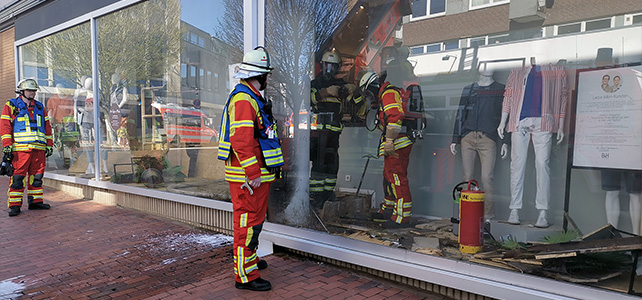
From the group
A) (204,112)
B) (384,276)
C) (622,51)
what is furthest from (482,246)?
(204,112)

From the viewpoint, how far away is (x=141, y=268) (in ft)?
13.9

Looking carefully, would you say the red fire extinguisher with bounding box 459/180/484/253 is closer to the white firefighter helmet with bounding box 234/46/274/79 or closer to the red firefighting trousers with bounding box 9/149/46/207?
the white firefighter helmet with bounding box 234/46/274/79

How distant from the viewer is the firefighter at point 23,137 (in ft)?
21.8

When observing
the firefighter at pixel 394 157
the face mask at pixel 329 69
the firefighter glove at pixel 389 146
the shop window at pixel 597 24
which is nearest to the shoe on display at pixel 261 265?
the firefighter at pixel 394 157

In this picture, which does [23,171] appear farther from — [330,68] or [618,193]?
[618,193]

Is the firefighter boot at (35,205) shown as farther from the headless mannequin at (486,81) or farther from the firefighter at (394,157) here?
the headless mannequin at (486,81)

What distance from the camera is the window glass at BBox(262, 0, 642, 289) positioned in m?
4.12

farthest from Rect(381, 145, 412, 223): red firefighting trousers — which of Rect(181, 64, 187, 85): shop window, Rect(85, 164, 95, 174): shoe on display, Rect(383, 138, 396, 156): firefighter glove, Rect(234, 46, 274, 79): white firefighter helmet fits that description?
Rect(85, 164, 95, 174): shoe on display

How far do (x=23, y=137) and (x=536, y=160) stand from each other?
7.67m

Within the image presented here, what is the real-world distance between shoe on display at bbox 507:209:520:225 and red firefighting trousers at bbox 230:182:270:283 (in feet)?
9.43

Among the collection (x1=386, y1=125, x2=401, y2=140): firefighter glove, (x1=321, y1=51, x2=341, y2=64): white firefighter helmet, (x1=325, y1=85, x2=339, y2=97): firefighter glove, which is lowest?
(x1=386, y1=125, x2=401, y2=140): firefighter glove

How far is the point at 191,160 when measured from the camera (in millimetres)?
6730

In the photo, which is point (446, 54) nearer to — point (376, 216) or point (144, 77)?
point (376, 216)

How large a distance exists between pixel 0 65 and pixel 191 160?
944cm
